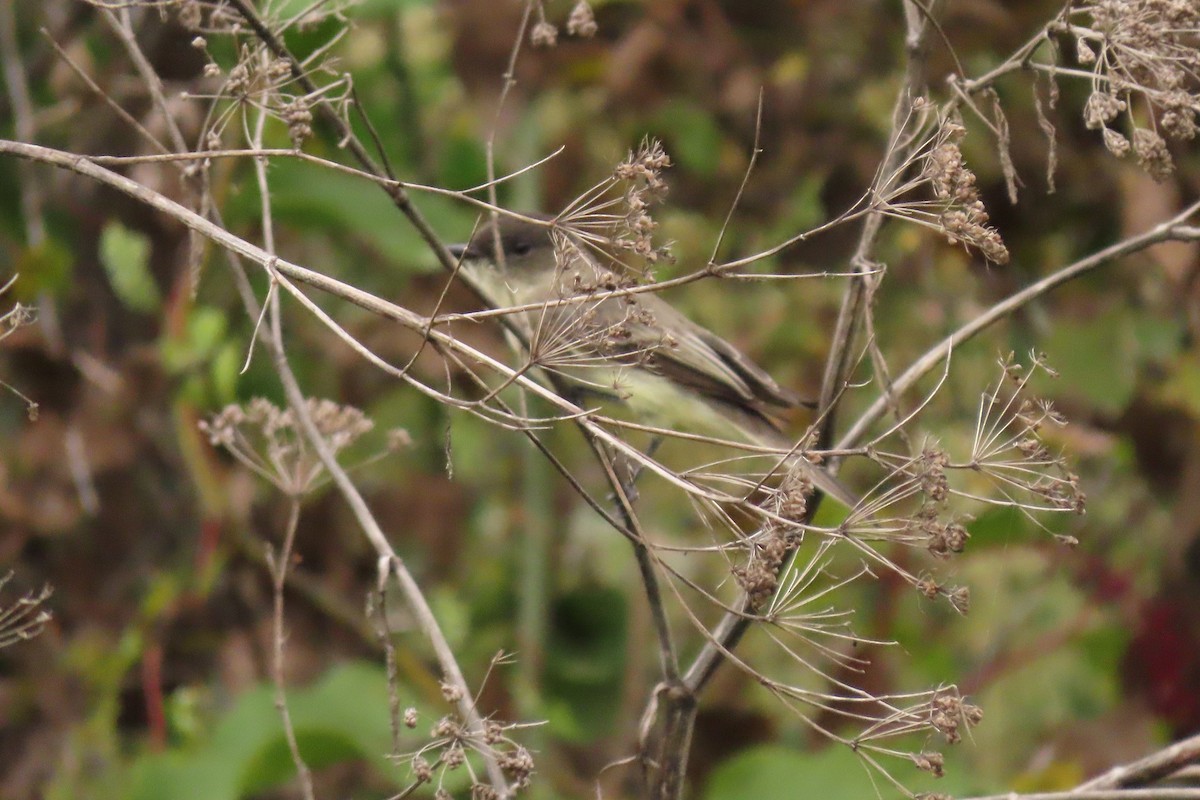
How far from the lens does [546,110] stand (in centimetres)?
611

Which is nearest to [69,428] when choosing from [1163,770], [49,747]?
[49,747]

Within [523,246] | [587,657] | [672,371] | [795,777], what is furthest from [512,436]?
[672,371]

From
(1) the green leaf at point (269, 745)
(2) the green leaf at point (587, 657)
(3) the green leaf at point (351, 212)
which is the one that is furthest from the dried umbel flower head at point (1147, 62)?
(2) the green leaf at point (587, 657)

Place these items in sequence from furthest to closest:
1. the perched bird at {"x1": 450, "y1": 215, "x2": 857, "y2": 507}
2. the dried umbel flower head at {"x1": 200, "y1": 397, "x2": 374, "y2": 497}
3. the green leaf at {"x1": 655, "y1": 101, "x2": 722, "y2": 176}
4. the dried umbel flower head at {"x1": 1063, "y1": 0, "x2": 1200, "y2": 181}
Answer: the green leaf at {"x1": 655, "y1": 101, "x2": 722, "y2": 176}
the perched bird at {"x1": 450, "y1": 215, "x2": 857, "y2": 507}
the dried umbel flower head at {"x1": 200, "y1": 397, "x2": 374, "y2": 497}
the dried umbel flower head at {"x1": 1063, "y1": 0, "x2": 1200, "y2": 181}

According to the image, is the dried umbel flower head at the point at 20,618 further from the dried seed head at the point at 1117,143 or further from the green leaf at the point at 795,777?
the green leaf at the point at 795,777

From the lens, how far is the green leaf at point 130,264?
4.58 m

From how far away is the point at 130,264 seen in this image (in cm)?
463

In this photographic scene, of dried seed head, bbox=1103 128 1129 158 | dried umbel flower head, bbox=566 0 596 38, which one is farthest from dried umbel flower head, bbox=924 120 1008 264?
dried umbel flower head, bbox=566 0 596 38

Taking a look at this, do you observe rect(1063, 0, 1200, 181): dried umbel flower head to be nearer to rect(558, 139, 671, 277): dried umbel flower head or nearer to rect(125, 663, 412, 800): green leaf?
rect(558, 139, 671, 277): dried umbel flower head

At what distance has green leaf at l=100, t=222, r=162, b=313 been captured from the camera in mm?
4582

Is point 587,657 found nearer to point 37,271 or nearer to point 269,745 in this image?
point 269,745

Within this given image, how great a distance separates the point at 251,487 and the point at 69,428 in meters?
0.64

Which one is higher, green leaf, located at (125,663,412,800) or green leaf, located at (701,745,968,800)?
green leaf, located at (125,663,412,800)

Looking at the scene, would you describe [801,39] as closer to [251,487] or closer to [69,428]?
[251,487]
